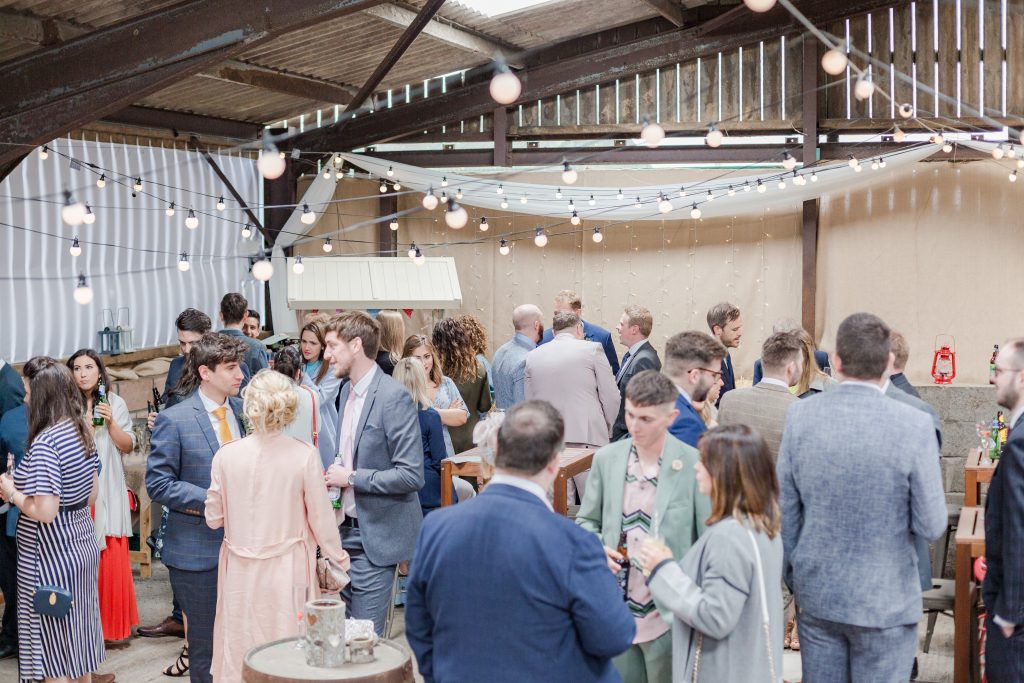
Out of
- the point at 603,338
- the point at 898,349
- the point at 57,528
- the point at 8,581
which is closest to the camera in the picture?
the point at 57,528

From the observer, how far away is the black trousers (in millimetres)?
5109

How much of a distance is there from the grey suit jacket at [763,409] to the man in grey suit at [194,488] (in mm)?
1795

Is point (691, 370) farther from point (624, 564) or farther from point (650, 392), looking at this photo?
point (624, 564)

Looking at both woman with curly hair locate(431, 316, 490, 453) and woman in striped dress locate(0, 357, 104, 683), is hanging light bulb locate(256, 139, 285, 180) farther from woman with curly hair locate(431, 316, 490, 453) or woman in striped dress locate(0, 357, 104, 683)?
woman with curly hair locate(431, 316, 490, 453)

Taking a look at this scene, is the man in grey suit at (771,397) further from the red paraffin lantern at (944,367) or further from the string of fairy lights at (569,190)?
the red paraffin lantern at (944,367)

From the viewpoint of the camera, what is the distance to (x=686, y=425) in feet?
11.3

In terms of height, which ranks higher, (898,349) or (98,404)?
(898,349)

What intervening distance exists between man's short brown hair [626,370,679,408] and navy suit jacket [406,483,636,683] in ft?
2.42

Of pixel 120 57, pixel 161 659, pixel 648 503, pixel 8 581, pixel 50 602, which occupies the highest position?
pixel 120 57

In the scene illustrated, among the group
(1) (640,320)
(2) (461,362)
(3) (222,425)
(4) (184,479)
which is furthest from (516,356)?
(4) (184,479)

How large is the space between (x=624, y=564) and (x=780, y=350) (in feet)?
3.95

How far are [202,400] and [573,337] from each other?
225 cm

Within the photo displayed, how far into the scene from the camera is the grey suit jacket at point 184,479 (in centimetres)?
389

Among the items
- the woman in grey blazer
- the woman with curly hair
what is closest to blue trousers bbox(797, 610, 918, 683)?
the woman in grey blazer
